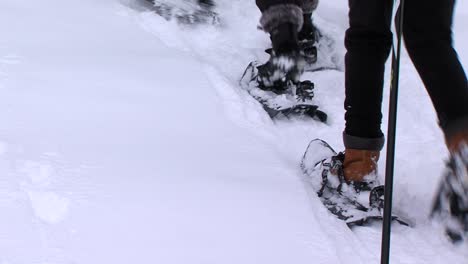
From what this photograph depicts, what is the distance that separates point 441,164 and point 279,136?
575 millimetres

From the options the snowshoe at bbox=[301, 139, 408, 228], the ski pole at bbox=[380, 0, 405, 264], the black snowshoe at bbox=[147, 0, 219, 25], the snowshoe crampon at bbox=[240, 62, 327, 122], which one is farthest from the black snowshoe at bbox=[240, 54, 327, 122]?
the ski pole at bbox=[380, 0, 405, 264]

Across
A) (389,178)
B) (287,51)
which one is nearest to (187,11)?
(287,51)

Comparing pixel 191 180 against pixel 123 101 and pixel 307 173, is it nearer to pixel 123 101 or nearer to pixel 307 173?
pixel 307 173

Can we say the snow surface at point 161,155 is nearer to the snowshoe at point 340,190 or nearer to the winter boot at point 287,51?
the snowshoe at point 340,190

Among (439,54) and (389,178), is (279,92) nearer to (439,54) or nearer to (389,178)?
(439,54)

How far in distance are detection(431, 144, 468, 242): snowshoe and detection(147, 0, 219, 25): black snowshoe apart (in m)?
2.10

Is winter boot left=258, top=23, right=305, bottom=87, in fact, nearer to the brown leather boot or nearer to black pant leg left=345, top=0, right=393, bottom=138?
black pant leg left=345, top=0, right=393, bottom=138

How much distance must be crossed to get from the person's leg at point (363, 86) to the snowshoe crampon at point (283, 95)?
0.65 m

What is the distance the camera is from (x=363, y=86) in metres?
2.02

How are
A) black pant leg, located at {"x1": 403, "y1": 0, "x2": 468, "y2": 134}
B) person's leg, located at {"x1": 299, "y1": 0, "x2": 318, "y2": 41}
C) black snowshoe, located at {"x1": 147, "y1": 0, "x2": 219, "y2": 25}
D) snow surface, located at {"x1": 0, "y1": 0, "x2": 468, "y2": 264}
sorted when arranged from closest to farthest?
1. snow surface, located at {"x1": 0, "y1": 0, "x2": 468, "y2": 264}
2. black pant leg, located at {"x1": 403, "y1": 0, "x2": 468, "y2": 134}
3. person's leg, located at {"x1": 299, "y1": 0, "x2": 318, "y2": 41}
4. black snowshoe, located at {"x1": 147, "y1": 0, "x2": 219, "y2": 25}

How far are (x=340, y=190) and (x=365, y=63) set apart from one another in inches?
15.3

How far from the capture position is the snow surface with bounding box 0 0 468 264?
163 centimetres

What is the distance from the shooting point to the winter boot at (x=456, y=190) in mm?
1636

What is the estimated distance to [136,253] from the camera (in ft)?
5.07
